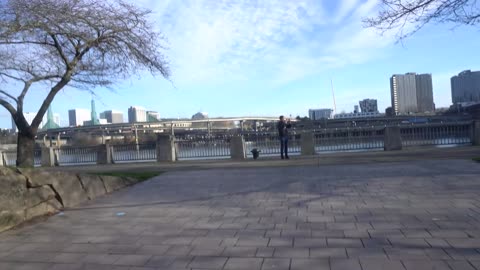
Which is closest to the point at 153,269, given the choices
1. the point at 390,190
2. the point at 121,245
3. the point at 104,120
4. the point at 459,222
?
the point at 121,245

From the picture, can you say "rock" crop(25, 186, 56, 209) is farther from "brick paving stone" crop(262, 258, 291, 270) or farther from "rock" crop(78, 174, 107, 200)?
"brick paving stone" crop(262, 258, 291, 270)

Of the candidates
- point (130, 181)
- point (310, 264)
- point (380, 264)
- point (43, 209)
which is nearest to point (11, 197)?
point (43, 209)

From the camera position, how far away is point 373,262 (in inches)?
173

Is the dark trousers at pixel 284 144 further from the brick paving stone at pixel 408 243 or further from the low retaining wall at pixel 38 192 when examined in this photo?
the brick paving stone at pixel 408 243

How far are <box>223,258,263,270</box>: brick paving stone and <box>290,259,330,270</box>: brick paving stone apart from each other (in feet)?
1.19

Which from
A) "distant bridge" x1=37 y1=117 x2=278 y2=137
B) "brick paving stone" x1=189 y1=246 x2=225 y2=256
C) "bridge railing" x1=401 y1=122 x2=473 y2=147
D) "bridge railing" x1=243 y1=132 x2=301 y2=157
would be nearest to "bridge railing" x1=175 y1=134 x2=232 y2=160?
"bridge railing" x1=243 y1=132 x2=301 y2=157

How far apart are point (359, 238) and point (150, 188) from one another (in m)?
6.29

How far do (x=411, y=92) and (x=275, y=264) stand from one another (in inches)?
3167

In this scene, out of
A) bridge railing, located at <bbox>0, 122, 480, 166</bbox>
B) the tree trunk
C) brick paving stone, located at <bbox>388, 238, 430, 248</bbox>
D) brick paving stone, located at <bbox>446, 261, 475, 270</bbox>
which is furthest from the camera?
bridge railing, located at <bbox>0, 122, 480, 166</bbox>

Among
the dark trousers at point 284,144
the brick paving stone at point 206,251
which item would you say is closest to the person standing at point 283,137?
the dark trousers at point 284,144

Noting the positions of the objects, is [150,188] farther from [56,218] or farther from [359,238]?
[359,238]

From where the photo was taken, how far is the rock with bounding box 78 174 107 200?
9.04 m

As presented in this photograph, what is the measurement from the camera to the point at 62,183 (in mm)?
8328

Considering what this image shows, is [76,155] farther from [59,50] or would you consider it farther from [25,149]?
[59,50]
